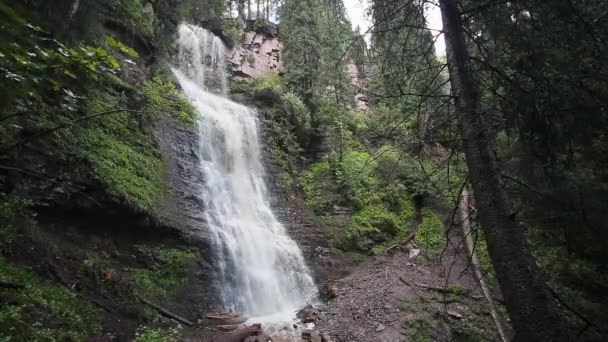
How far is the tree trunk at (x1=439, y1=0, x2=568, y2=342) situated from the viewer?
3072 millimetres

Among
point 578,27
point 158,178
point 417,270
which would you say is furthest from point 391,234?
point 578,27

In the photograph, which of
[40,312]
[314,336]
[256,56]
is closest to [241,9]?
→ [256,56]

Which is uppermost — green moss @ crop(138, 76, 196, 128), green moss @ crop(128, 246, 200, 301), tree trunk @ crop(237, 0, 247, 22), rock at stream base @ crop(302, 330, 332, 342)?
tree trunk @ crop(237, 0, 247, 22)

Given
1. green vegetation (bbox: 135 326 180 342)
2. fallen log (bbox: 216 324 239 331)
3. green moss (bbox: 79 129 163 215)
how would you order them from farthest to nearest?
green moss (bbox: 79 129 163 215), fallen log (bbox: 216 324 239 331), green vegetation (bbox: 135 326 180 342)

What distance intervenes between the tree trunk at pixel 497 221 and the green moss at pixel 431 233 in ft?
34.1

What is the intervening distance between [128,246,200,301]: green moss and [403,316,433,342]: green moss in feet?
17.4

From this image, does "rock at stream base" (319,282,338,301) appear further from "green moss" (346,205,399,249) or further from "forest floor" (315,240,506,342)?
"green moss" (346,205,399,249)

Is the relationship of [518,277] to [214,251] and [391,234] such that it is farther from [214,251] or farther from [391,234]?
[391,234]

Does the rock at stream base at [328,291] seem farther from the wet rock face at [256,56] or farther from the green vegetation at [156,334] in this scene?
the wet rock face at [256,56]

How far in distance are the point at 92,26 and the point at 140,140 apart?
5059 millimetres

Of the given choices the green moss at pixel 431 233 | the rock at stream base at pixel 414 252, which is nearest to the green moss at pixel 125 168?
the rock at stream base at pixel 414 252

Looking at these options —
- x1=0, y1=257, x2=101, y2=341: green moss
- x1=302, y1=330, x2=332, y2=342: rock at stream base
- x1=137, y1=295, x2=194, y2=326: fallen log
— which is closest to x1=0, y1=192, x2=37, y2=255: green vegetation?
x1=0, y1=257, x2=101, y2=341: green moss

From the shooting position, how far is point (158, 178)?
1139 cm

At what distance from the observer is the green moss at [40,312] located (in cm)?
452
